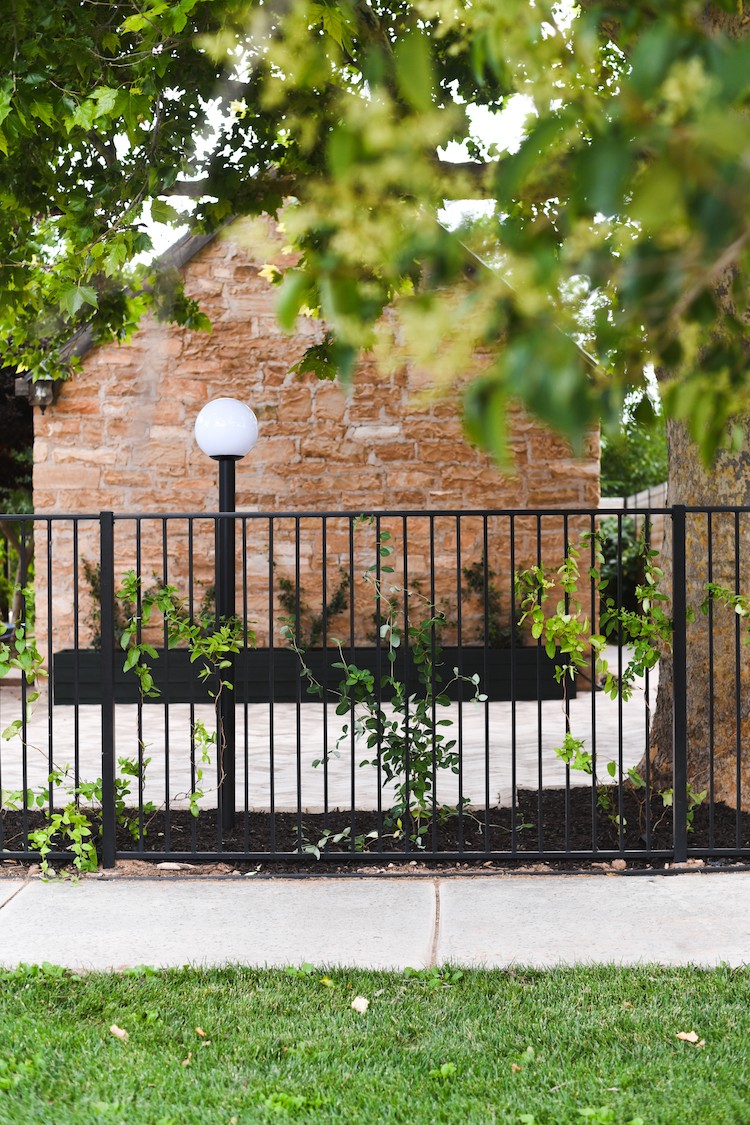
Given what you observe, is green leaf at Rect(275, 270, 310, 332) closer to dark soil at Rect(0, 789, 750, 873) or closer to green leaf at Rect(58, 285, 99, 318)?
green leaf at Rect(58, 285, 99, 318)

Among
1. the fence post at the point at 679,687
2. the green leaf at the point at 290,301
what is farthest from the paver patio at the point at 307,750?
the green leaf at the point at 290,301

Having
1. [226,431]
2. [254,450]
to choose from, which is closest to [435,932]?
[226,431]

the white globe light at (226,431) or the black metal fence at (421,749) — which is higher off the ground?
the white globe light at (226,431)

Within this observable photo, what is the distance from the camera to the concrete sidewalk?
372 cm

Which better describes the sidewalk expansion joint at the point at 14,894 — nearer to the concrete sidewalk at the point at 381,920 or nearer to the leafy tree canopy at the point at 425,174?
the concrete sidewalk at the point at 381,920

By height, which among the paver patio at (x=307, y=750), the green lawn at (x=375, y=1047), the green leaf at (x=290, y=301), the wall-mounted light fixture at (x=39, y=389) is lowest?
the paver patio at (x=307, y=750)

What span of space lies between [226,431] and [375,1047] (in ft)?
10.8

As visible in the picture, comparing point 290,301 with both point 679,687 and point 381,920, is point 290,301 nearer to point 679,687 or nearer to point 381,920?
point 381,920

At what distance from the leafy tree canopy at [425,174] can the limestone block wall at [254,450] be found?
1.13 meters

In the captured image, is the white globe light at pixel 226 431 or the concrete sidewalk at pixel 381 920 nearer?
the concrete sidewalk at pixel 381 920

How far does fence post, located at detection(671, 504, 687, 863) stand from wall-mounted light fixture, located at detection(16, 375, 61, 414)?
7.92 metres

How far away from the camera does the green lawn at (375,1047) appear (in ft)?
8.86

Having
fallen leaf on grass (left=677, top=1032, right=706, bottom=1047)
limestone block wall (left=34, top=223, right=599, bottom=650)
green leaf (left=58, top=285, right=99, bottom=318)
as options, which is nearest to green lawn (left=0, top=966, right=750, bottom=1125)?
fallen leaf on grass (left=677, top=1032, right=706, bottom=1047)

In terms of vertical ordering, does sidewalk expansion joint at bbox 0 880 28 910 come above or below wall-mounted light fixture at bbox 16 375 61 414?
below
